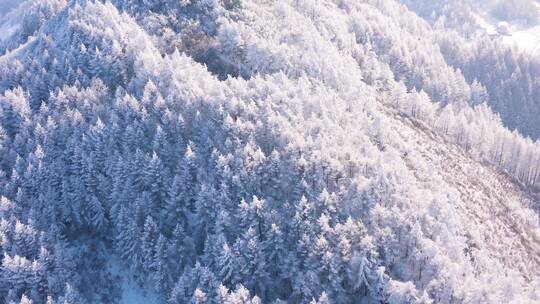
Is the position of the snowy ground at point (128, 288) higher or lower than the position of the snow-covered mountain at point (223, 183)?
lower

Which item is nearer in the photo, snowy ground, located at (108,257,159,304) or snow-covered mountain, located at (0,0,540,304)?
snow-covered mountain, located at (0,0,540,304)

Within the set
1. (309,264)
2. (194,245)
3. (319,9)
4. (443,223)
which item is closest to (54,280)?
(194,245)

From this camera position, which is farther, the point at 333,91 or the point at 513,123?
the point at 513,123

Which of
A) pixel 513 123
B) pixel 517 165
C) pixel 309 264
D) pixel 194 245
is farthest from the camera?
pixel 513 123

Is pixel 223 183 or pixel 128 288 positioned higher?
pixel 223 183

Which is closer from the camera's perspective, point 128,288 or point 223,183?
point 223,183

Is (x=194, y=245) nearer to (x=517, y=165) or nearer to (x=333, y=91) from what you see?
(x=333, y=91)

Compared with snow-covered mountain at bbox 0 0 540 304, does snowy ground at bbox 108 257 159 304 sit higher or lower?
lower

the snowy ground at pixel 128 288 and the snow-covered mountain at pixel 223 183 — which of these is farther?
the snowy ground at pixel 128 288
